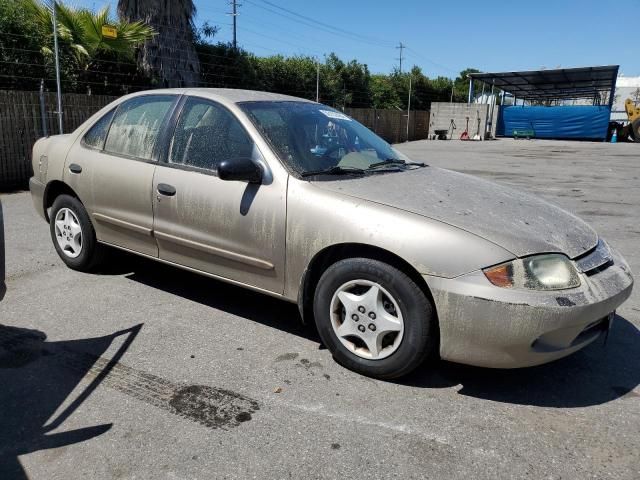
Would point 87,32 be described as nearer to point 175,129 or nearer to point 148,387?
point 175,129

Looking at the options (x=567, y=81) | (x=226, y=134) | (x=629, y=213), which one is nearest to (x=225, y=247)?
(x=226, y=134)

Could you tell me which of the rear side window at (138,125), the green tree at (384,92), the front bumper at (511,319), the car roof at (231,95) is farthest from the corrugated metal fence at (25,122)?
the green tree at (384,92)

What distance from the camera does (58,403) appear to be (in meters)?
2.83

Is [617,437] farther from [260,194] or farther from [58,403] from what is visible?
[58,403]

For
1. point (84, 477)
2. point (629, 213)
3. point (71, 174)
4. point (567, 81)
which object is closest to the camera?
point (84, 477)

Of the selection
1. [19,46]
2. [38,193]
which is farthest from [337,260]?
[19,46]

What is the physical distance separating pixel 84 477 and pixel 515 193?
3075 millimetres

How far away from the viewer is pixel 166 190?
12.8ft

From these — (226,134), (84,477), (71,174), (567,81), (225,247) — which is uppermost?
(567,81)

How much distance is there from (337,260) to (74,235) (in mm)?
2749

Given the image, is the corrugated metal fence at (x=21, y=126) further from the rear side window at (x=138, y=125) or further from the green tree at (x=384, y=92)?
the green tree at (x=384, y=92)

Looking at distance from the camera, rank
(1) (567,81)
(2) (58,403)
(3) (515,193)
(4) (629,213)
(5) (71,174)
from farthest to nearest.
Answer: (1) (567,81) → (4) (629,213) → (5) (71,174) → (3) (515,193) → (2) (58,403)

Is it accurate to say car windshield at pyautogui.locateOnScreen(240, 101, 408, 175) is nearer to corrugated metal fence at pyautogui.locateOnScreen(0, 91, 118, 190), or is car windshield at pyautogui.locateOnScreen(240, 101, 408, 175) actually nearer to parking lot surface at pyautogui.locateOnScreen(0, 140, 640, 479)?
parking lot surface at pyautogui.locateOnScreen(0, 140, 640, 479)

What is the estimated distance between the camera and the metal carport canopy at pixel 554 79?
115ft
